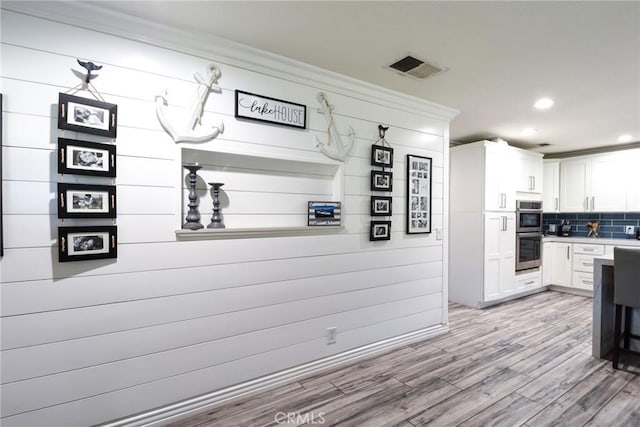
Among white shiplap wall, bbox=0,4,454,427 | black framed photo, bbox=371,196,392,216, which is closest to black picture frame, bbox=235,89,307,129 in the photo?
white shiplap wall, bbox=0,4,454,427

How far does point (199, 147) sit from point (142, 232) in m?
0.63

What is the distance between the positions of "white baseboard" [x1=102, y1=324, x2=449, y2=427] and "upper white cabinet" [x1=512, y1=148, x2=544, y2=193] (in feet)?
10.1

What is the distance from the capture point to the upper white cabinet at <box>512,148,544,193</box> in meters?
4.46

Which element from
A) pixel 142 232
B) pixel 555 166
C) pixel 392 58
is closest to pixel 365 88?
pixel 392 58

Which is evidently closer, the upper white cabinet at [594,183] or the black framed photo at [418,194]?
the black framed photo at [418,194]

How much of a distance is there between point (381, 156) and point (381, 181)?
0.23m

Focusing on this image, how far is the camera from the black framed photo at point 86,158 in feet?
5.20

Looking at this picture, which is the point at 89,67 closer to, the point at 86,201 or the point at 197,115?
the point at 197,115

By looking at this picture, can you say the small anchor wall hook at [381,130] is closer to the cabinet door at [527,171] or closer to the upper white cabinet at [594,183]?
the cabinet door at [527,171]

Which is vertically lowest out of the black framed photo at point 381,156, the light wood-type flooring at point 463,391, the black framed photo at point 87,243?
the light wood-type flooring at point 463,391

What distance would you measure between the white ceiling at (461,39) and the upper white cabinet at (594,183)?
2220 millimetres

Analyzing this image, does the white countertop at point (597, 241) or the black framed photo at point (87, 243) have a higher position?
the black framed photo at point (87, 243)

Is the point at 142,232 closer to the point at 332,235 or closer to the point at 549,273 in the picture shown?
the point at 332,235

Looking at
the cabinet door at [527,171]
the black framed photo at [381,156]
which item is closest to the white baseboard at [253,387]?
the black framed photo at [381,156]
